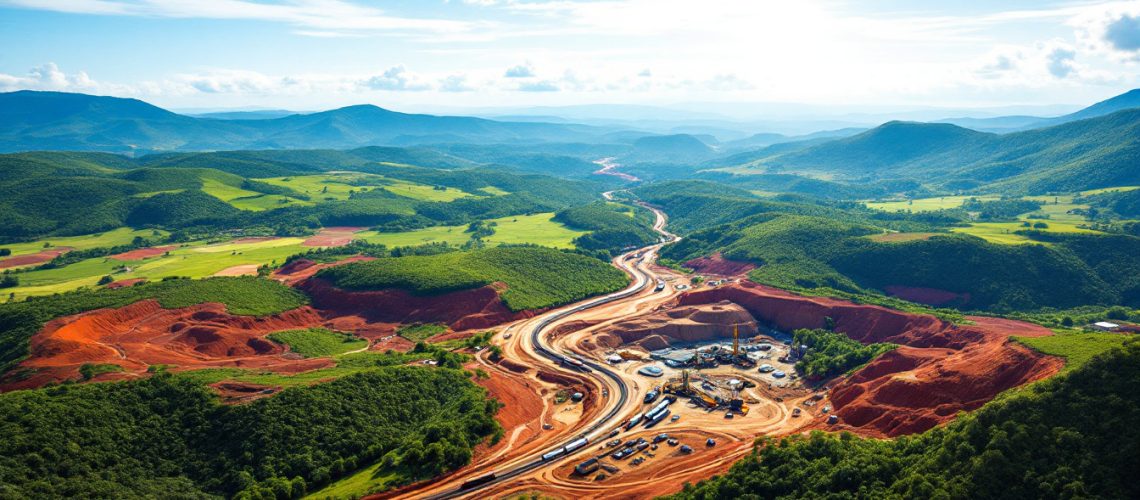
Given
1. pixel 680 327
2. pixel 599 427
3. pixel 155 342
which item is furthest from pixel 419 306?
pixel 599 427

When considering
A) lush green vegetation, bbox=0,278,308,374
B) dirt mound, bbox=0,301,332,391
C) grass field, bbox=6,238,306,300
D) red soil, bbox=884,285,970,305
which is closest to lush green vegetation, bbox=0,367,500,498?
dirt mound, bbox=0,301,332,391

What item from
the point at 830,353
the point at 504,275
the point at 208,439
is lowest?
the point at 208,439

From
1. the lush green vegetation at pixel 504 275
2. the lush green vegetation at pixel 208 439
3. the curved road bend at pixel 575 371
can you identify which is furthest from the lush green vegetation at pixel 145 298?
the curved road bend at pixel 575 371

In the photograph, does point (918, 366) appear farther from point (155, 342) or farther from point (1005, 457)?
point (155, 342)

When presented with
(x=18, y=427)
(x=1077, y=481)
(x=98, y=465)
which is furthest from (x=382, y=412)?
(x=1077, y=481)

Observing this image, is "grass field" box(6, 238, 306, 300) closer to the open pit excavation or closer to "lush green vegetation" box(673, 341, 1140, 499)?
the open pit excavation

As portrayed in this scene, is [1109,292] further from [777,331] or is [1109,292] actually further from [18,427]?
[18,427]
